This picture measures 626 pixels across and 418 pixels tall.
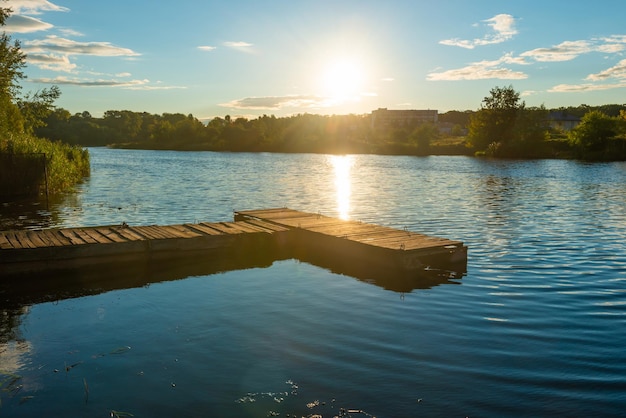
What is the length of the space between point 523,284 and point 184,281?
9.81 meters

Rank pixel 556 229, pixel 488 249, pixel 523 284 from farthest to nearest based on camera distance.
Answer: pixel 556 229 → pixel 488 249 → pixel 523 284

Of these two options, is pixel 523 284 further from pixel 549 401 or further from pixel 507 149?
pixel 507 149

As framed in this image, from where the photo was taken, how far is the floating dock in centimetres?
1645

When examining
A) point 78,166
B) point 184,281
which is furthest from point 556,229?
point 78,166

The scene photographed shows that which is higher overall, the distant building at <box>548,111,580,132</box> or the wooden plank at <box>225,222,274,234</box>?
the distant building at <box>548,111,580,132</box>

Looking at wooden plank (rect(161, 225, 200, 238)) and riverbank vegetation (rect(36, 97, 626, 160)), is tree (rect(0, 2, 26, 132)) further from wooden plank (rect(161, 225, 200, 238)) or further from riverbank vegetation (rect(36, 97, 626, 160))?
riverbank vegetation (rect(36, 97, 626, 160))

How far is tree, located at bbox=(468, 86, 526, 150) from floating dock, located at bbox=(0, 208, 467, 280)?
128918mm

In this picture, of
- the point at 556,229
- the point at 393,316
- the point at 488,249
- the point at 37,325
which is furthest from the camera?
the point at 556,229

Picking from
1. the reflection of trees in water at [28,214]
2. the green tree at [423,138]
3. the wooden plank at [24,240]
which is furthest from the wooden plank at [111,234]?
the green tree at [423,138]

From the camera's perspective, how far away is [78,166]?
189 ft

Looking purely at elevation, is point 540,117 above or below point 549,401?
above

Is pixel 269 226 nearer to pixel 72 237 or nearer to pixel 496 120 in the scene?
pixel 72 237

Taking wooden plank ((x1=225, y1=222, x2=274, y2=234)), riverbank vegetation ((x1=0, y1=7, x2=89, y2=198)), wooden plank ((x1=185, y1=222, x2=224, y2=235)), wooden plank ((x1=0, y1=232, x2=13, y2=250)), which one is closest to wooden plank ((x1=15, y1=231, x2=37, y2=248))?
wooden plank ((x1=0, y1=232, x2=13, y2=250))

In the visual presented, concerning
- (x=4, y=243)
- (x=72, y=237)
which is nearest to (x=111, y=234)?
(x=72, y=237)
